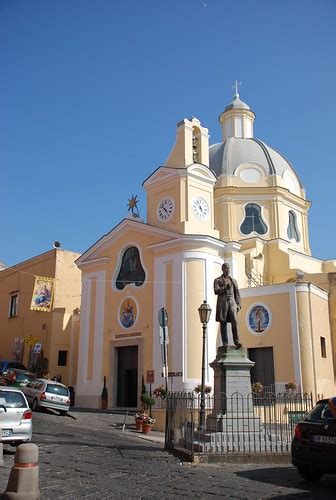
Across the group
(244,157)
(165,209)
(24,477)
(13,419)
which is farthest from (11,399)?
(244,157)

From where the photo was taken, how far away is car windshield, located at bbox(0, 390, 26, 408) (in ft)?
39.3

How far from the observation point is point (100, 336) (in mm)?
27438

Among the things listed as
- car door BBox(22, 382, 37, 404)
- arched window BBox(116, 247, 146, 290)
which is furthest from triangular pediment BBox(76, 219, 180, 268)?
car door BBox(22, 382, 37, 404)

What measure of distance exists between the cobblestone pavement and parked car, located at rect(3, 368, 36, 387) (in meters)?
10.1

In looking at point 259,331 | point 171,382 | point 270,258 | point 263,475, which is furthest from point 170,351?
point 263,475

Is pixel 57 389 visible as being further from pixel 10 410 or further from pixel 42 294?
pixel 42 294

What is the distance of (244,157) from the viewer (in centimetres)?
3350

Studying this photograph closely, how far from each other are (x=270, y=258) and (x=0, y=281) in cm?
1979

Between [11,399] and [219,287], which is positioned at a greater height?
[219,287]

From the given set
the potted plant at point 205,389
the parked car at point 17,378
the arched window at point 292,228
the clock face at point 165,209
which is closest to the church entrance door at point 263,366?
the potted plant at point 205,389

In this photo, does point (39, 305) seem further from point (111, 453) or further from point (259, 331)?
point (111, 453)

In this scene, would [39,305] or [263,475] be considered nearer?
[263,475]

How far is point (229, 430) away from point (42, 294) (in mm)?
19742

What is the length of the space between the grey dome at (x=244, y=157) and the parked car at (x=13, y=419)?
75.6 ft
